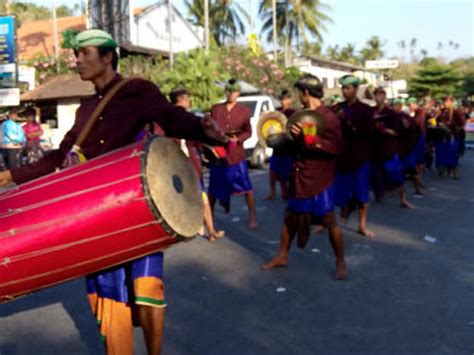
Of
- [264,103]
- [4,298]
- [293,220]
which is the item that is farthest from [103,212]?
[264,103]

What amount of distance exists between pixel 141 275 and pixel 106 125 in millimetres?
780

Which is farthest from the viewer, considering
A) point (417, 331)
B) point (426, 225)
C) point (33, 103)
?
point (33, 103)

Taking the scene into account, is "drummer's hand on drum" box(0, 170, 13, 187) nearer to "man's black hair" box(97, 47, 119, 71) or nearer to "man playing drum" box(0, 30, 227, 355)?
"man playing drum" box(0, 30, 227, 355)

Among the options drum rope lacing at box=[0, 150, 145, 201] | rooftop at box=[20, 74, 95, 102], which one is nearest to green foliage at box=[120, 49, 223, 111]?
rooftop at box=[20, 74, 95, 102]

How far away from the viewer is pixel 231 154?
747 cm

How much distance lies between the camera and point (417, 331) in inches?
167

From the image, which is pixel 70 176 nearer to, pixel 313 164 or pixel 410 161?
pixel 313 164

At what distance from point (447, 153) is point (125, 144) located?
35.7 feet

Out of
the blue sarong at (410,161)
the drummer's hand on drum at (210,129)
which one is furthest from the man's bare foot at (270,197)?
the drummer's hand on drum at (210,129)

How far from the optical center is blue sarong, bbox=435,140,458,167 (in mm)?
12773

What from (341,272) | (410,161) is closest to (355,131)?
Answer: (341,272)

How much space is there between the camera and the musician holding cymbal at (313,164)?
5.20 m

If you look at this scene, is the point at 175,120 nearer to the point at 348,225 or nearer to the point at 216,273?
the point at 216,273

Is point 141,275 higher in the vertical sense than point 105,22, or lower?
lower
